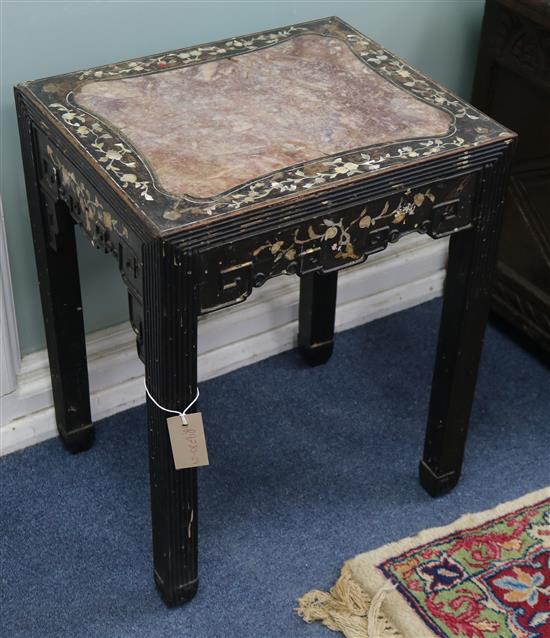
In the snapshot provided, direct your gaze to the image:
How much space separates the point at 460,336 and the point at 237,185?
420 mm

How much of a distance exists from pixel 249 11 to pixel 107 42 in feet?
0.76

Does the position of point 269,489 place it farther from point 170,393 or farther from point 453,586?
point 170,393

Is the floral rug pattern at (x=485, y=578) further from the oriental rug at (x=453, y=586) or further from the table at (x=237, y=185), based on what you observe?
the table at (x=237, y=185)

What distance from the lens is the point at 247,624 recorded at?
4.70 ft

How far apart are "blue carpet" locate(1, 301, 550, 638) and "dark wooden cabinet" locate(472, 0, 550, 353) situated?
12 centimetres

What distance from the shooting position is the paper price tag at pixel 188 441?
1.24 m

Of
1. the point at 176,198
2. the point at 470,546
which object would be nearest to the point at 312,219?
the point at 176,198

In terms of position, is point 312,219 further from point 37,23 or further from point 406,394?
point 406,394

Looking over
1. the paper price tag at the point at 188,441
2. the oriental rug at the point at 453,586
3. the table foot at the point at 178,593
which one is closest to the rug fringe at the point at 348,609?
the oriental rug at the point at 453,586

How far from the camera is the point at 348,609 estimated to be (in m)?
1.44

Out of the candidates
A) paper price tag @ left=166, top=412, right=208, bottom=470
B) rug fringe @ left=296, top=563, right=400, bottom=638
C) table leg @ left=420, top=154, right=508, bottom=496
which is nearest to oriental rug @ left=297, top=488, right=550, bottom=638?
rug fringe @ left=296, top=563, right=400, bottom=638

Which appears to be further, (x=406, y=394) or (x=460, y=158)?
(x=406, y=394)

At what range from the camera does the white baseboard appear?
1684 mm

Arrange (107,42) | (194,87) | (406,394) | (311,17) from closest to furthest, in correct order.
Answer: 1. (194,87)
2. (107,42)
3. (311,17)
4. (406,394)
